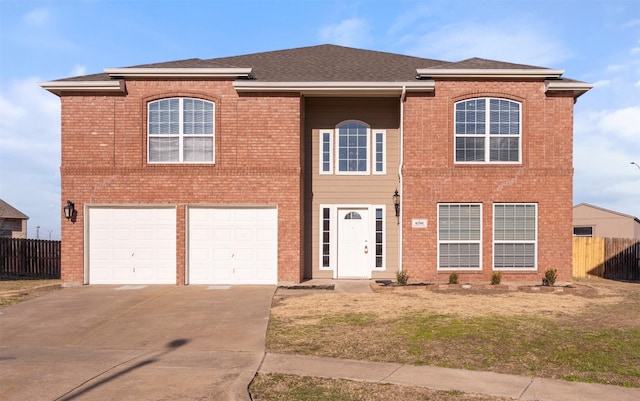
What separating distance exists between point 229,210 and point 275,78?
168 inches

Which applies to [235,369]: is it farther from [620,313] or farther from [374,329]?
[620,313]

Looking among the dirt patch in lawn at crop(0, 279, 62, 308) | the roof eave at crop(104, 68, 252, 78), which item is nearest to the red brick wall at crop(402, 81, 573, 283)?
the roof eave at crop(104, 68, 252, 78)

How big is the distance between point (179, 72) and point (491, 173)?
9745mm

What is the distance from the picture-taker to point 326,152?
58.1 feet

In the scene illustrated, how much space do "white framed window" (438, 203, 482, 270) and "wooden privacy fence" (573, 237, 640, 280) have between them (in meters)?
9.32

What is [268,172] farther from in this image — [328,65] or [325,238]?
[328,65]

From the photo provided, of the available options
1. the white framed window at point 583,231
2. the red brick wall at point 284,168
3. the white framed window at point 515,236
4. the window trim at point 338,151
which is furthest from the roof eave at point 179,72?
the white framed window at point 583,231

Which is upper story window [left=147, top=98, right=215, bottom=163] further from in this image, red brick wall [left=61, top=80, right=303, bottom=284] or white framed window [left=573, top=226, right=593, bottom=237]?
white framed window [left=573, top=226, right=593, bottom=237]

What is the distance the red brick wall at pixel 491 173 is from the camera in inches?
648

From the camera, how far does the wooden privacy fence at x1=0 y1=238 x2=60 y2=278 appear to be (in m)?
22.4

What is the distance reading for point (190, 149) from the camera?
16.4 meters

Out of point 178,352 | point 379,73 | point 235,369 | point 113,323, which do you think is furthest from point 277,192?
point 235,369

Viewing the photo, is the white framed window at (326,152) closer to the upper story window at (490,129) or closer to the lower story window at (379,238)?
the lower story window at (379,238)

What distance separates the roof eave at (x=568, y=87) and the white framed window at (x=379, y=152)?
5071mm
